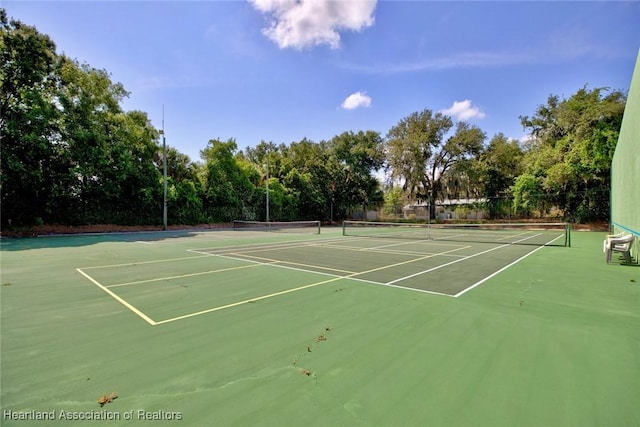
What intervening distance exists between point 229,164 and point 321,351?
90.0 ft

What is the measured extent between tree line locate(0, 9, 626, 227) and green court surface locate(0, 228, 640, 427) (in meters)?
17.5

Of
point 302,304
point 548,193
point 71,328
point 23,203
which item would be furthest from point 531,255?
point 23,203

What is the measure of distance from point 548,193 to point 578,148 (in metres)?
4.93

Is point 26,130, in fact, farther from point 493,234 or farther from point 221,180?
point 493,234

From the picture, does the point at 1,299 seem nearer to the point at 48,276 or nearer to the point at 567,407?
the point at 48,276

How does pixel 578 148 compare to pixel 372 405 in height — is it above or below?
above

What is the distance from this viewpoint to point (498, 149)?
33938 mm

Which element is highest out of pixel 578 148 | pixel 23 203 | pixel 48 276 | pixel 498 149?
pixel 498 149

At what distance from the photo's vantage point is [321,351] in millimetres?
3088

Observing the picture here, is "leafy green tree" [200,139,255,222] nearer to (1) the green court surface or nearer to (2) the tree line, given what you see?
(2) the tree line

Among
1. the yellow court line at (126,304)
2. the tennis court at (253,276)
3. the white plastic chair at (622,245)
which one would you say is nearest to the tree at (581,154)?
the white plastic chair at (622,245)

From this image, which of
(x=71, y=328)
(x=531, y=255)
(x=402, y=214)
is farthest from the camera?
(x=402, y=214)

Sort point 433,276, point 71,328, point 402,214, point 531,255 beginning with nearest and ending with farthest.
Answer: point 71,328 < point 433,276 < point 531,255 < point 402,214

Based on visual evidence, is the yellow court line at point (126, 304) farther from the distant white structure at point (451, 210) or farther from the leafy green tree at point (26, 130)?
the distant white structure at point (451, 210)
